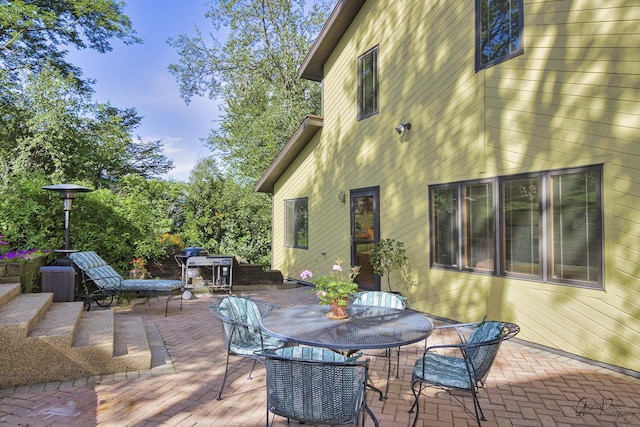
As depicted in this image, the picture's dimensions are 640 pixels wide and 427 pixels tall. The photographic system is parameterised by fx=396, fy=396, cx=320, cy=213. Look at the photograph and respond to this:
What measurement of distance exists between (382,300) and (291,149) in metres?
6.50

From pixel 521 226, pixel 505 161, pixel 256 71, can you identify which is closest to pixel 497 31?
pixel 505 161

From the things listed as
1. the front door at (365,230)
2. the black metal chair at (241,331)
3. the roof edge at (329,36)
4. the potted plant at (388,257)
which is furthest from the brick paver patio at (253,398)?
the roof edge at (329,36)

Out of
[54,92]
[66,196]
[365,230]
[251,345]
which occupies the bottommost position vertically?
[251,345]

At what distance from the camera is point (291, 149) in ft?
32.2

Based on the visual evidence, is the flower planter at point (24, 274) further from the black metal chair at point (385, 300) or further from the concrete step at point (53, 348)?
the black metal chair at point (385, 300)

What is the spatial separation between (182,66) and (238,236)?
10786 mm

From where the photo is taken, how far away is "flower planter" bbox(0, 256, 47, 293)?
16.2 ft

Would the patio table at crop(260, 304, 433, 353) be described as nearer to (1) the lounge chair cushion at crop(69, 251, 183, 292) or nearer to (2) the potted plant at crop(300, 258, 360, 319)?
(2) the potted plant at crop(300, 258, 360, 319)

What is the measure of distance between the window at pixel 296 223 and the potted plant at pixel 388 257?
3427 millimetres

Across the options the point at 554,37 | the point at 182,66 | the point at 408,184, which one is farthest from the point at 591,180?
the point at 182,66

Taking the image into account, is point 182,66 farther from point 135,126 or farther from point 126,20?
point 135,126

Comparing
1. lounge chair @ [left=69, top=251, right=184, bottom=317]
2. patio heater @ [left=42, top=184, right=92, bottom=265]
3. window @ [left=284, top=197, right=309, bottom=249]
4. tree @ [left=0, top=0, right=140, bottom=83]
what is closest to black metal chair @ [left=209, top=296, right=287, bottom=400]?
lounge chair @ [left=69, top=251, right=184, bottom=317]

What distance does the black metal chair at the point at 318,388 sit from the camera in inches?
80.4

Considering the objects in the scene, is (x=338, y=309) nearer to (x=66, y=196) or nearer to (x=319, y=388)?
(x=319, y=388)
